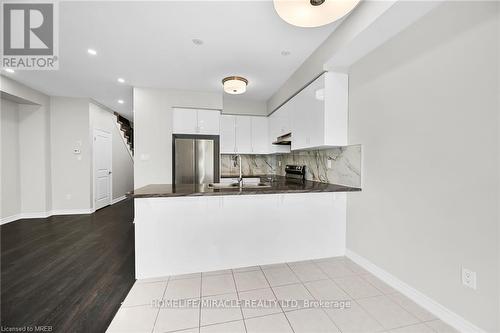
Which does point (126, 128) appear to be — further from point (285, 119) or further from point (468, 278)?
point (468, 278)

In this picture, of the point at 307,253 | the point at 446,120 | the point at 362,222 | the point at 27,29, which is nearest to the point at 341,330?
the point at 307,253

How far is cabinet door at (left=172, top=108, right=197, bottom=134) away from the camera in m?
4.00

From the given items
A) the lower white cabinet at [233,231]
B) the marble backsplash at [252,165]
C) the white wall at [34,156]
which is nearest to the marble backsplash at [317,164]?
the marble backsplash at [252,165]

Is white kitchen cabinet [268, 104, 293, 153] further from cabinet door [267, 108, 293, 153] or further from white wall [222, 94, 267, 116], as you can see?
white wall [222, 94, 267, 116]

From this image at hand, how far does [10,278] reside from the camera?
212cm

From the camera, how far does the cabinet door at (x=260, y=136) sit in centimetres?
463

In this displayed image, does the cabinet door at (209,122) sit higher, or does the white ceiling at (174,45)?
the white ceiling at (174,45)

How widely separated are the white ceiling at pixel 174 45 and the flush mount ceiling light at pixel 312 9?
0.60 meters

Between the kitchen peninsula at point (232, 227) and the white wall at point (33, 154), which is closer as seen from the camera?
the kitchen peninsula at point (232, 227)

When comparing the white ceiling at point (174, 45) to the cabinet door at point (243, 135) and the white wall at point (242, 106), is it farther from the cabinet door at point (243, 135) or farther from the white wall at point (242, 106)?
the cabinet door at point (243, 135)

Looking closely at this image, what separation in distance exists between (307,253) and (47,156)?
18.4ft

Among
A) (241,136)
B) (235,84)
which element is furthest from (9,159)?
(235,84)

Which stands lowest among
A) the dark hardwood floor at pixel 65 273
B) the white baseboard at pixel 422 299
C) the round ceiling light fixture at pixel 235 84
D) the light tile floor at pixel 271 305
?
the dark hardwood floor at pixel 65 273

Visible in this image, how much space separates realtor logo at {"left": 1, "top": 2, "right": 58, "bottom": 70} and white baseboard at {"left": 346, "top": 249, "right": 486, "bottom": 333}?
13.1 feet
